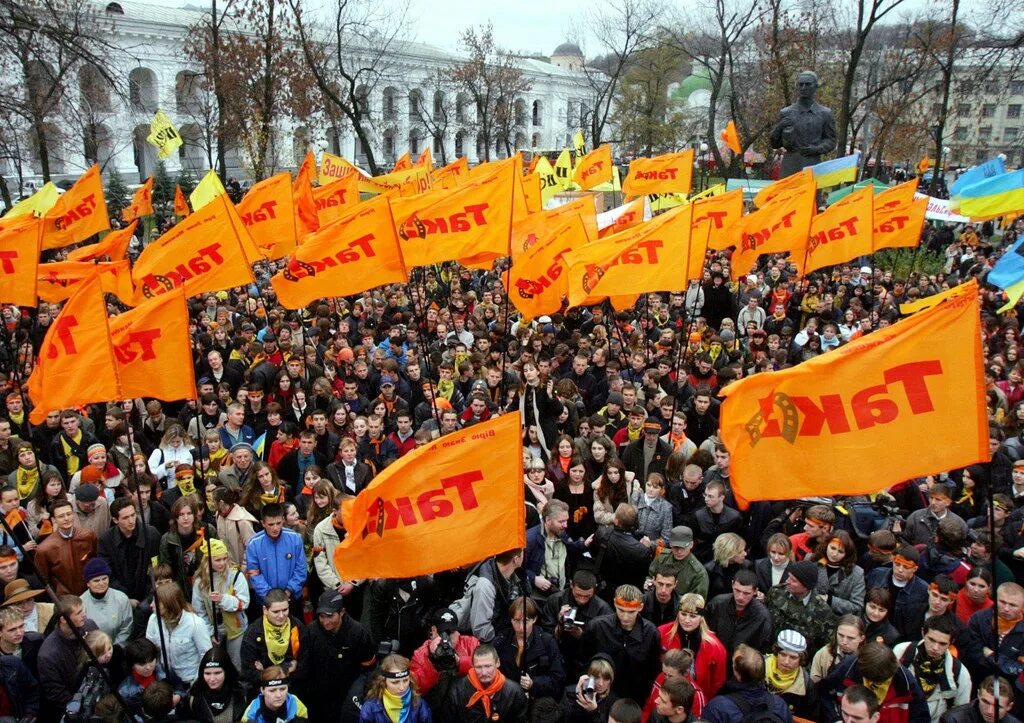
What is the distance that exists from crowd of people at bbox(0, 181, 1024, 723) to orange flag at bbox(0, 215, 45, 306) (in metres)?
1.21

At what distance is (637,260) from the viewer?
8.95 meters

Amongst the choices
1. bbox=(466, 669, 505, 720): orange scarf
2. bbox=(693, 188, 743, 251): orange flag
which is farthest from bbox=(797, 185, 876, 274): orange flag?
bbox=(466, 669, 505, 720): orange scarf

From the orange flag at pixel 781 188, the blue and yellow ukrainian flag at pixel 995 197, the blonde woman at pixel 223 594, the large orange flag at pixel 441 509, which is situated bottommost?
the blonde woman at pixel 223 594

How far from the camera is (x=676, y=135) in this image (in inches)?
2152

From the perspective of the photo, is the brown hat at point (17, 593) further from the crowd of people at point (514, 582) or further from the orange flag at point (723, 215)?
the orange flag at point (723, 215)

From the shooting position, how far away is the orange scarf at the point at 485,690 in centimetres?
494

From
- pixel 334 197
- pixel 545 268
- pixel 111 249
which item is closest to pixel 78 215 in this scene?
pixel 111 249

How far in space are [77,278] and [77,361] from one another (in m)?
5.80

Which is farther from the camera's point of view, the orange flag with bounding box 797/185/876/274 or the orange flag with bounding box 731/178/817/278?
the orange flag with bounding box 797/185/876/274

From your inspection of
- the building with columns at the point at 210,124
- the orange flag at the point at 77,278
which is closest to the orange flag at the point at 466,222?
the orange flag at the point at 77,278

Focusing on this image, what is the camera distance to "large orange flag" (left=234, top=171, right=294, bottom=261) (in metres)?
11.5

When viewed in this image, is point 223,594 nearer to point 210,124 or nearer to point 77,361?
point 77,361

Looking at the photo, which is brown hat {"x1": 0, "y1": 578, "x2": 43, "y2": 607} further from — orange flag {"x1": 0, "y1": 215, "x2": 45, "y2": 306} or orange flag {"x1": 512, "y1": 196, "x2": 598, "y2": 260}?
orange flag {"x1": 512, "y1": 196, "x2": 598, "y2": 260}

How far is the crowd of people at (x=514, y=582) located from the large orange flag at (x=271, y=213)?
98.1 inches
